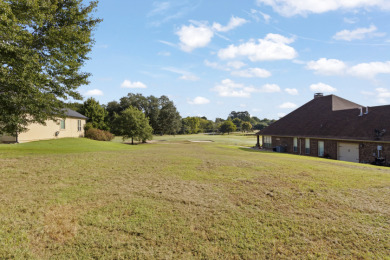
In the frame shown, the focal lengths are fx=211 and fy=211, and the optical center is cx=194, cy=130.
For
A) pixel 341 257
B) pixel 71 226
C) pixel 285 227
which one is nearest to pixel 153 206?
pixel 71 226

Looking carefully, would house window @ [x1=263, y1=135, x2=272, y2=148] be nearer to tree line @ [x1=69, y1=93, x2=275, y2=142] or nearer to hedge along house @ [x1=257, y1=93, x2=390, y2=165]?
hedge along house @ [x1=257, y1=93, x2=390, y2=165]

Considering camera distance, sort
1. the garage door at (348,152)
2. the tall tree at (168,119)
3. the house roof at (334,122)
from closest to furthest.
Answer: the house roof at (334,122) < the garage door at (348,152) < the tall tree at (168,119)

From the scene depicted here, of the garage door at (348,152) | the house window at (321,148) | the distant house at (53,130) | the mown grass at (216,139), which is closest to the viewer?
the garage door at (348,152)

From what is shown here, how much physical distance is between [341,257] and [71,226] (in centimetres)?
536

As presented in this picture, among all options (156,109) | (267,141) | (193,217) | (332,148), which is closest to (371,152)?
(332,148)

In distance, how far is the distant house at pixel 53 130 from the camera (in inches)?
1012

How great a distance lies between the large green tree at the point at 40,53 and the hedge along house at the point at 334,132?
2521 centimetres

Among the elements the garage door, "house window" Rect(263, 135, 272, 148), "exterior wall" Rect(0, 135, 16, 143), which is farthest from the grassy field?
"house window" Rect(263, 135, 272, 148)

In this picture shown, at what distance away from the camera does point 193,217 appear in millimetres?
5047

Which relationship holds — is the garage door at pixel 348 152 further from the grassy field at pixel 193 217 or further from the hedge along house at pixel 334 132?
the grassy field at pixel 193 217

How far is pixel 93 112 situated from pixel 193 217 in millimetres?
55202

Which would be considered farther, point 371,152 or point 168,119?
point 168,119

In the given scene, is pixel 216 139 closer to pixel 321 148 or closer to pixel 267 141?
pixel 267 141

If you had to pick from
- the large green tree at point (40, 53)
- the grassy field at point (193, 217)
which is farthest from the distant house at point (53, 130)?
the grassy field at point (193, 217)
